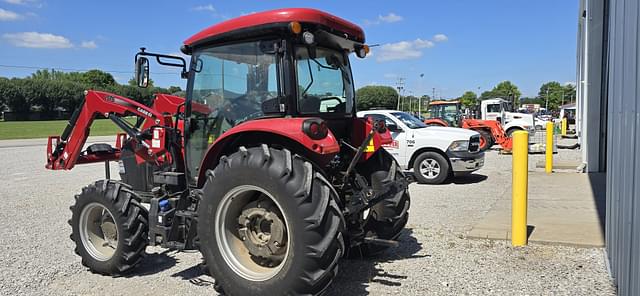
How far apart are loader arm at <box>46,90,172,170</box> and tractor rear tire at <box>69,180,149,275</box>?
517 millimetres

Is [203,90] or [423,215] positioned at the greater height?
[203,90]

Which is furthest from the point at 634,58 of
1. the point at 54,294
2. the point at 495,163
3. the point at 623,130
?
the point at 495,163

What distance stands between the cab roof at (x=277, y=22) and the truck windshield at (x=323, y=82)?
0.30 meters

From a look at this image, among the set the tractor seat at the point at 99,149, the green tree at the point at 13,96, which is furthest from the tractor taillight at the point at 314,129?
the green tree at the point at 13,96

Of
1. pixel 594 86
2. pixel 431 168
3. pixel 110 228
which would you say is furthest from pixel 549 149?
pixel 110 228

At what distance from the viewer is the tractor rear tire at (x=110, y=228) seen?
14.9ft

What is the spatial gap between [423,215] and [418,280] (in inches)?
117

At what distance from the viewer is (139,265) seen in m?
5.00

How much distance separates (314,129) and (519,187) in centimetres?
310

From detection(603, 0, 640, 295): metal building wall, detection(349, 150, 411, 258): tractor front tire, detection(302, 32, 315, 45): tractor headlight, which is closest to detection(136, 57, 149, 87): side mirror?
detection(302, 32, 315, 45): tractor headlight

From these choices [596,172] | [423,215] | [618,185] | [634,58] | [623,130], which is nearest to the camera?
[634,58]

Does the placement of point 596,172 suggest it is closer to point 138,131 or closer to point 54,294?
point 138,131

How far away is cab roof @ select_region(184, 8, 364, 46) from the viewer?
377 cm

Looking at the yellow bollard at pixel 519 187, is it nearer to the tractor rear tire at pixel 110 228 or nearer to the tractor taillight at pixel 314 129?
the tractor taillight at pixel 314 129
